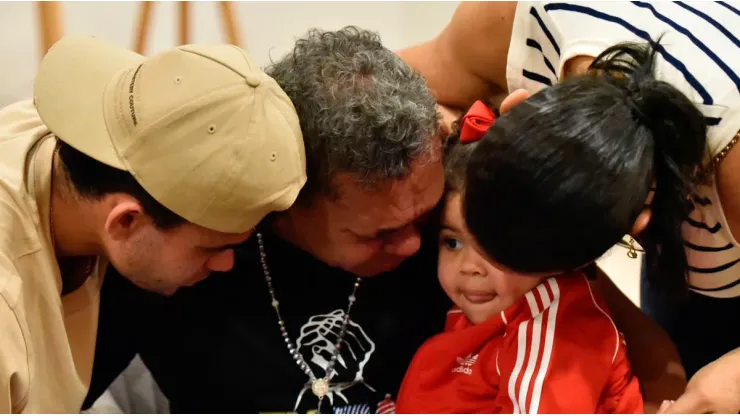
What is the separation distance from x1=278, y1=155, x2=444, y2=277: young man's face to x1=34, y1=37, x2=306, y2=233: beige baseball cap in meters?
0.16

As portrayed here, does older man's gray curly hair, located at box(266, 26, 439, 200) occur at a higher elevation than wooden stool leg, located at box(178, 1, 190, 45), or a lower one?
higher

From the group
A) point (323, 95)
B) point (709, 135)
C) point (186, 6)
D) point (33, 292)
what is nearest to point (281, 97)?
point (323, 95)

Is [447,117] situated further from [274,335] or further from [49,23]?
[49,23]

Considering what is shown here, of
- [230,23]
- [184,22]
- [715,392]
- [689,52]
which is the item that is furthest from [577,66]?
[184,22]

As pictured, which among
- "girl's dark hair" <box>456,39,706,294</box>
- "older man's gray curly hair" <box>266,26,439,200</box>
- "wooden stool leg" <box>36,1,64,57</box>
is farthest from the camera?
"wooden stool leg" <box>36,1,64,57</box>

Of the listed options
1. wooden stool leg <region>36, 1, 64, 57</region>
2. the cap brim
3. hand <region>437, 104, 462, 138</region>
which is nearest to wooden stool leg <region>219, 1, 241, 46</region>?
wooden stool leg <region>36, 1, 64, 57</region>

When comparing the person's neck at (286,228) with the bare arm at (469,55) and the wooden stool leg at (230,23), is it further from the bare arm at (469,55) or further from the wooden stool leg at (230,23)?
the wooden stool leg at (230,23)

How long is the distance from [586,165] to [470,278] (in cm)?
39

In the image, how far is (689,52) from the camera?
0.87m

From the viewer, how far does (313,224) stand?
3.69 ft

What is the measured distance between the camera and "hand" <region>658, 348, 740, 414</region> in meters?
0.98

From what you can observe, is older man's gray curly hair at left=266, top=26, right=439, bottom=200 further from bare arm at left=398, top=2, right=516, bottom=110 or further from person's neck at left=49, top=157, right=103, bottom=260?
person's neck at left=49, top=157, right=103, bottom=260

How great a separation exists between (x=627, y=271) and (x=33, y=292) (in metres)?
1.57

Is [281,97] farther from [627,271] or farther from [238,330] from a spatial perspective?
[627,271]
